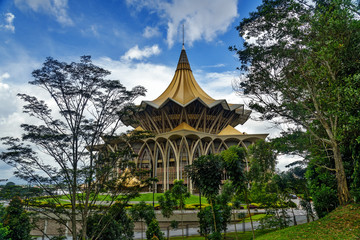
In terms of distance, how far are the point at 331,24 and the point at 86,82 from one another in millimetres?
14320

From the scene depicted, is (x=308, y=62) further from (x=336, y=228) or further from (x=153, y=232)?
(x=153, y=232)

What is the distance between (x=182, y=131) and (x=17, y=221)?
33.3 m

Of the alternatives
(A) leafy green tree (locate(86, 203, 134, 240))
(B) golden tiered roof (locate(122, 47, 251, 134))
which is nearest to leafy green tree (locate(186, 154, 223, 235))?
(A) leafy green tree (locate(86, 203, 134, 240))

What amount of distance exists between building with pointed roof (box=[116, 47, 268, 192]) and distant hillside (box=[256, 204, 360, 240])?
112 ft

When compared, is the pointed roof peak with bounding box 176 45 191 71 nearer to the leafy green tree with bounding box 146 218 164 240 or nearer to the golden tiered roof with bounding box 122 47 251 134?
the golden tiered roof with bounding box 122 47 251 134

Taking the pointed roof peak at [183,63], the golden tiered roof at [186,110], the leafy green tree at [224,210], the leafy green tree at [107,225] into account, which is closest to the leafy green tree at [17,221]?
the leafy green tree at [107,225]

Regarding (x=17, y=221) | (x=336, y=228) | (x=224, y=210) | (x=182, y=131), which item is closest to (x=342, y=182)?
(x=336, y=228)

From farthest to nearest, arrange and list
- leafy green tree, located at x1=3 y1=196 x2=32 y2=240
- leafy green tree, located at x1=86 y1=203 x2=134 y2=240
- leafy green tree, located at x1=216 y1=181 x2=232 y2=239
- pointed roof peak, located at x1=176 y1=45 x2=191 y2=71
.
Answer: pointed roof peak, located at x1=176 y1=45 x2=191 y2=71
leafy green tree, located at x1=216 y1=181 x2=232 y2=239
leafy green tree, located at x1=86 y1=203 x2=134 y2=240
leafy green tree, located at x1=3 y1=196 x2=32 y2=240

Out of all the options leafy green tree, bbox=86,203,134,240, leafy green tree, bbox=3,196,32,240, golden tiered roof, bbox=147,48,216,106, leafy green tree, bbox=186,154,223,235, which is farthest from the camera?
golden tiered roof, bbox=147,48,216,106

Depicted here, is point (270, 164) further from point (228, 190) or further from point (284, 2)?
point (284, 2)

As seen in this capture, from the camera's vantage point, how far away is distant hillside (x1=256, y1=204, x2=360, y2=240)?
10.3 metres

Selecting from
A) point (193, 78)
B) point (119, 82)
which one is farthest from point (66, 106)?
point (193, 78)

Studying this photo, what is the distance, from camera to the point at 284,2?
14.1 m

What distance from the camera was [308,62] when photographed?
12.6m
